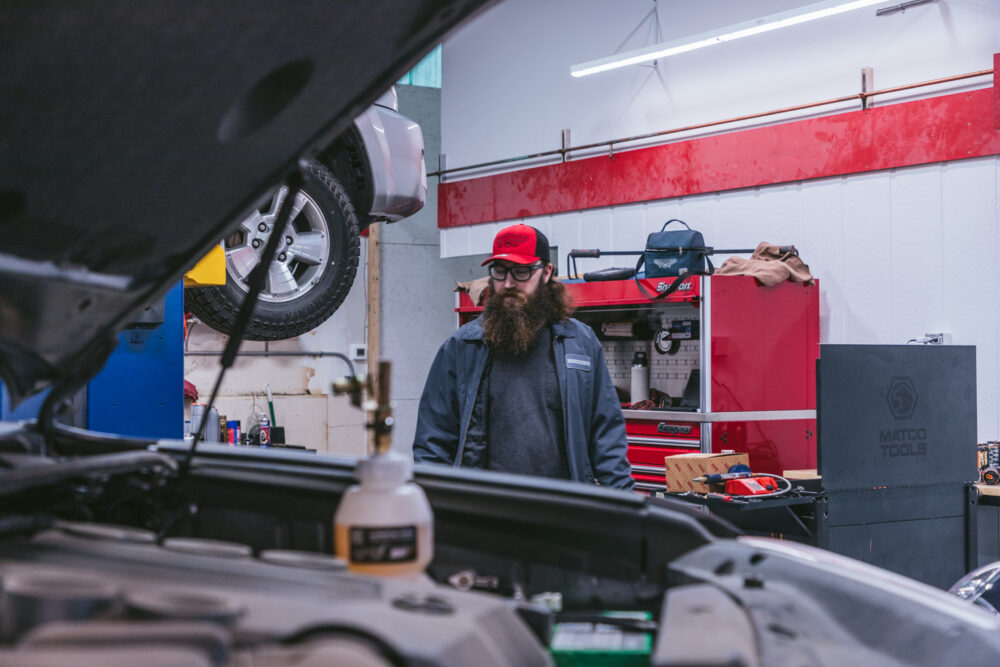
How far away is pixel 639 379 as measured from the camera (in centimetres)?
568

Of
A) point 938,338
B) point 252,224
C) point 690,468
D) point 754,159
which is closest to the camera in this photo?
point 252,224

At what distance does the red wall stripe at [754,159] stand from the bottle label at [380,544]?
201 inches

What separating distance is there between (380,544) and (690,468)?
11.3 feet

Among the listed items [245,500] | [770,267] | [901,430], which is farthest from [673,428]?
[245,500]

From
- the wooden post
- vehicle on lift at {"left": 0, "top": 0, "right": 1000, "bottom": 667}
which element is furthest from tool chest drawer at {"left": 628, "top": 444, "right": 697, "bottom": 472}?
vehicle on lift at {"left": 0, "top": 0, "right": 1000, "bottom": 667}

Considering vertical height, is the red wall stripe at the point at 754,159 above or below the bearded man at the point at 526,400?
above

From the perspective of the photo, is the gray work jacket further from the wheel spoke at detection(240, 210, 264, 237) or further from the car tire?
the wheel spoke at detection(240, 210, 264, 237)

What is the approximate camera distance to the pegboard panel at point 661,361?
5.49m

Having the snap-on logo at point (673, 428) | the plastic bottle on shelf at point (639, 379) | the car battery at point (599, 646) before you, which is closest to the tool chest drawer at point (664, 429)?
the snap-on logo at point (673, 428)

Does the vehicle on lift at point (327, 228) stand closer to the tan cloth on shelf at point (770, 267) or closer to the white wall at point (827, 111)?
the tan cloth on shelf at point (770, 267)

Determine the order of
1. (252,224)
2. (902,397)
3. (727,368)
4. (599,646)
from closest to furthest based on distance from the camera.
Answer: (599,646) < (902,397) < (252,224) < (727,368)

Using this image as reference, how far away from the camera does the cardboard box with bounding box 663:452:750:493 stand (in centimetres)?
413

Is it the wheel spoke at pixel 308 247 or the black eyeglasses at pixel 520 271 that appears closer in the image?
the black eyeglasses at pixel 520 271

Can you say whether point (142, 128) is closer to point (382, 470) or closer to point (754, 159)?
point (382, 470)
